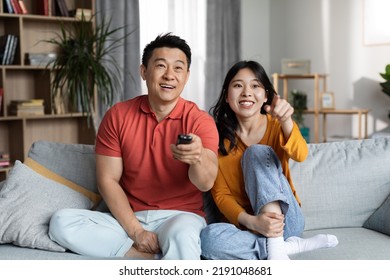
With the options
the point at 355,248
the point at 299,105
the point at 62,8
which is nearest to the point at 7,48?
the point at 62,8

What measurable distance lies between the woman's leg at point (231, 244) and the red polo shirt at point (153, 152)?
184mm

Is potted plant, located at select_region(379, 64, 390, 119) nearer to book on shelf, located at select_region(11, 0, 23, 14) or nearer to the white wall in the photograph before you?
the white wall

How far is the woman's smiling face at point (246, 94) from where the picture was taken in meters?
2.15

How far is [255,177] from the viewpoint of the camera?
196 centimetres

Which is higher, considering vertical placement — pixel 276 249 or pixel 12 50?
pixel 12 50

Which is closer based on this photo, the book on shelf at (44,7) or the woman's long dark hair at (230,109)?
the woman's long dark hair at (230,109)

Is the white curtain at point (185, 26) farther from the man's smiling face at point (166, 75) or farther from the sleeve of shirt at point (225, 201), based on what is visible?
the sleeve of shirt at point (225, 201)

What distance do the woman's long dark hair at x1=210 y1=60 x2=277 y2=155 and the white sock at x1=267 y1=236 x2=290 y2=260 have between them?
1.31 ft

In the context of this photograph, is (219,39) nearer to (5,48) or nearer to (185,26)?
(185,26)

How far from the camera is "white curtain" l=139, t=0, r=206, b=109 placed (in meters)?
5.37

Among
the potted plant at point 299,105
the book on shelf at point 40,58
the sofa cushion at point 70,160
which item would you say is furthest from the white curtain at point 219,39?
the sofa cushion at point 70,160

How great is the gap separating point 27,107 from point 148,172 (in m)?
2.38

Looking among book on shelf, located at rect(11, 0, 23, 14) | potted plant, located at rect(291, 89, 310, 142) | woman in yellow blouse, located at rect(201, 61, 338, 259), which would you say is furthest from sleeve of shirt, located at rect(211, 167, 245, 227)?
potted plant, located at rect(291, 89, 310, 142)

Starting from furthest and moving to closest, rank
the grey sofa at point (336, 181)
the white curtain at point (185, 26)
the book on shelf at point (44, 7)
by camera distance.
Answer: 1. the white curtain at point (185, 26)
2. the book on shelf at point (44, 7)
3. the grey sofa at point (336, 181)
